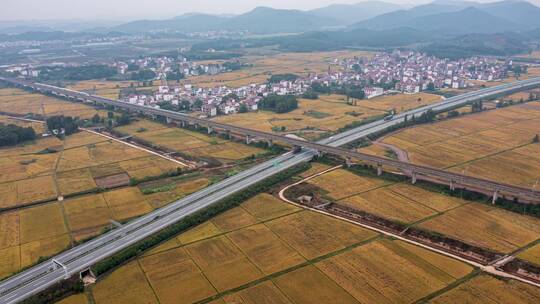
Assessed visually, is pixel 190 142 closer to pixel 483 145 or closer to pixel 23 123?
pixel 23 123

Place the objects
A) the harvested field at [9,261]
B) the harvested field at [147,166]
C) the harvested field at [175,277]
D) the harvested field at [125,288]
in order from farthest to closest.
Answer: the harvested field at [147,166]
the harvested field at [9,261]
the harvested field at [175,277]
the harvested field at [125,288]

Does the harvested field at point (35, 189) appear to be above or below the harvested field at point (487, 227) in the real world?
below

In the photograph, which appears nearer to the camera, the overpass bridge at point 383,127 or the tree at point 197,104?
the overpass bridge at point 383,127

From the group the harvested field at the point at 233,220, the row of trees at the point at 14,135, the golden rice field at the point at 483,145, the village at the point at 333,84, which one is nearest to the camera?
the harvested field at the point at 233,220

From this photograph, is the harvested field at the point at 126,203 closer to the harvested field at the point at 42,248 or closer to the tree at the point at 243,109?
the harvested field at the point at 42,248

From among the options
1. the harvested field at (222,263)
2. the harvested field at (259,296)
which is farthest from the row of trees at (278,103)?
the harvested field at (259,296)

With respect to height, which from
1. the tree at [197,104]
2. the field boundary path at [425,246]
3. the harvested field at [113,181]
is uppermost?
the tree at [197,104]
